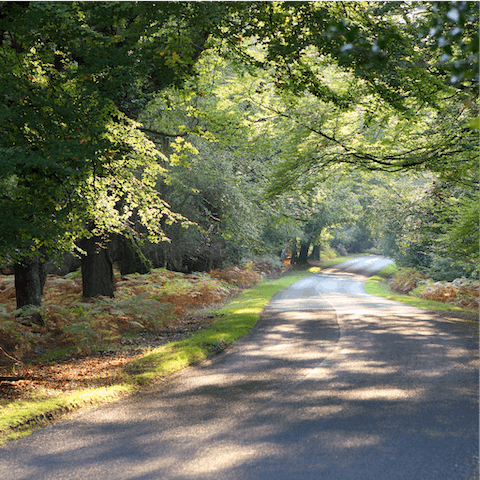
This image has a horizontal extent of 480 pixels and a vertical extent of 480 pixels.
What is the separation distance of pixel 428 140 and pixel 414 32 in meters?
3.39

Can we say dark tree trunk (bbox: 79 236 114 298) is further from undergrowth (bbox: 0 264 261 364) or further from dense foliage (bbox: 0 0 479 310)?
undergrowth (bbox: 0 264 261 364)

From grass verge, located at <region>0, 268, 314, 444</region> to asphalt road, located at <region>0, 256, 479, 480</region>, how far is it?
27cm

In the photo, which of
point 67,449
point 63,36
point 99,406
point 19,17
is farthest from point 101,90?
point 67,449

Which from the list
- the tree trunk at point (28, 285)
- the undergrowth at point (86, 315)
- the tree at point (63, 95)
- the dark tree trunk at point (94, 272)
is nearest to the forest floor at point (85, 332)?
the undergrowth at point (86, 315)

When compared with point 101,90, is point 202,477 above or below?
below

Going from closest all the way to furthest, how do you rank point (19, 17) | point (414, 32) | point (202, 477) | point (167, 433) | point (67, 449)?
point (202, 477)
point (67, 449)
point (167, 433)
point (19, 17)
point (414, 32)

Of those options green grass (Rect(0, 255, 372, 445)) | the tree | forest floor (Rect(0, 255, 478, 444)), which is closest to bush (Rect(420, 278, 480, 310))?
forest floor (Rect(0, 255, 478, 444))

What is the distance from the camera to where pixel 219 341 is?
10.3 meters

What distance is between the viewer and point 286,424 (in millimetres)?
5473

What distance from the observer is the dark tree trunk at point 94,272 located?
45.0 ft

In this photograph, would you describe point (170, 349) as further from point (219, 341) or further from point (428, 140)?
point (428, 140)

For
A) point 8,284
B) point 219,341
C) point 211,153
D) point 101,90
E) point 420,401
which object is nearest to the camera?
point 420,401

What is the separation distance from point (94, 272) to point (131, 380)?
7052 mm

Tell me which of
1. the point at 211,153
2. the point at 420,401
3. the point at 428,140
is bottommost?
the point at 420,401
